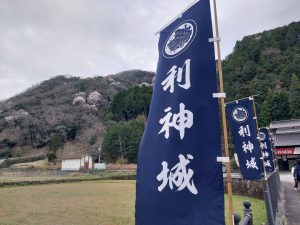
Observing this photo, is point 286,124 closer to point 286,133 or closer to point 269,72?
point 286,133

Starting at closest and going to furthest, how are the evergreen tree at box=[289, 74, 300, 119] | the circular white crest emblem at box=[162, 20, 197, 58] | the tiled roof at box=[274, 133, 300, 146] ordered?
the circular white crest emblem at box=[162, 20, 197, 58] → the tiled roof at box=[274, 133, 300, 146] → the evergreen tree at box=[289, 74, 300, 119]

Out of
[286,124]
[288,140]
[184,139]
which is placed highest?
[286,124]

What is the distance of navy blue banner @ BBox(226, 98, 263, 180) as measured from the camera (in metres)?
9.11

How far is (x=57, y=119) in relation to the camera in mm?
71875

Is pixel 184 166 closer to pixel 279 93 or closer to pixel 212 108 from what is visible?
pixel 212 108

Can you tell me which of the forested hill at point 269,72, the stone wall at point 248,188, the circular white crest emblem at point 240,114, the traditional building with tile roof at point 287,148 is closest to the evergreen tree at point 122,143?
the forested hill at point 269,72

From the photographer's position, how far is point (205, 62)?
2908mm

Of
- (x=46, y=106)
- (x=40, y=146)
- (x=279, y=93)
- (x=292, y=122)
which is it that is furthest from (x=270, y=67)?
(x=46, y=106)

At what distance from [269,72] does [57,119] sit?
49.6 meters

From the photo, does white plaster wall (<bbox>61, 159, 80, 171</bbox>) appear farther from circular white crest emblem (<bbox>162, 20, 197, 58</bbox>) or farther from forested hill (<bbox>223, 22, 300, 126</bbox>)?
circular white crest emblem (<bbox>162, 20, 197, 58</bbox>)

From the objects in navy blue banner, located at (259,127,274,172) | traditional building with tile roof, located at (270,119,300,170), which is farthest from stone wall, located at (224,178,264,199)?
traditional building with tile roof, located at (270,119,300,170)

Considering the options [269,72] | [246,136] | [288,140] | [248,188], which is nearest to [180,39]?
[246,136]

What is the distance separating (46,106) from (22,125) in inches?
513

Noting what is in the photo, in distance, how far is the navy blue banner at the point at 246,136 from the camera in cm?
911
